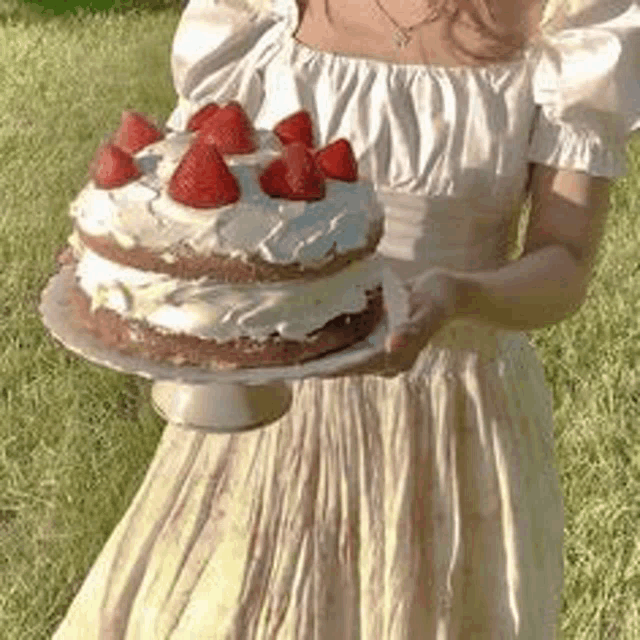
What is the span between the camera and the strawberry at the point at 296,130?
7.45 feet

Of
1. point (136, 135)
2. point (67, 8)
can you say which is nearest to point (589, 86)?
point (136, 135)

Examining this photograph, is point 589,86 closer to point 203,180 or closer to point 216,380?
point 203,180

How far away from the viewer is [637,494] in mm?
4406

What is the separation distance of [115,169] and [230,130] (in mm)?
164

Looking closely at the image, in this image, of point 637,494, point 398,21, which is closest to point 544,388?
point 398,21

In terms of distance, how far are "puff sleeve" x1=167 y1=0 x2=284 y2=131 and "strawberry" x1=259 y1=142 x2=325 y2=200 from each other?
35 cm

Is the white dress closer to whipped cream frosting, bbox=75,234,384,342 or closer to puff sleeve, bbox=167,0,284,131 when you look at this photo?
puff sleeve, bbox=167,0,284,131

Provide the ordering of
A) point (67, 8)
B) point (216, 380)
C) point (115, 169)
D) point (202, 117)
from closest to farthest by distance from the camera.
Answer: point (216, 380) → point (115, 169) → point (202, 117) → point (67, 8)

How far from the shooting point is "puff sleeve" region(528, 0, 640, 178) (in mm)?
2311

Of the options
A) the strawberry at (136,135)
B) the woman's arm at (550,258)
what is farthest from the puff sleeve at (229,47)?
the woman's arm at (550,258)

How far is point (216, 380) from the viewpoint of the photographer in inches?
83.4

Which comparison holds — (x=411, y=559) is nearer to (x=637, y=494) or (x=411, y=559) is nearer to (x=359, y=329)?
(x=359, y=329)

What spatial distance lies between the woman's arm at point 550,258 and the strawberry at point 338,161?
A: 0.22 meters

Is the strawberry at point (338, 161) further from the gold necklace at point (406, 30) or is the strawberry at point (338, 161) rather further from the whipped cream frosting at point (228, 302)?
the gold necklace at point (406, 30)
